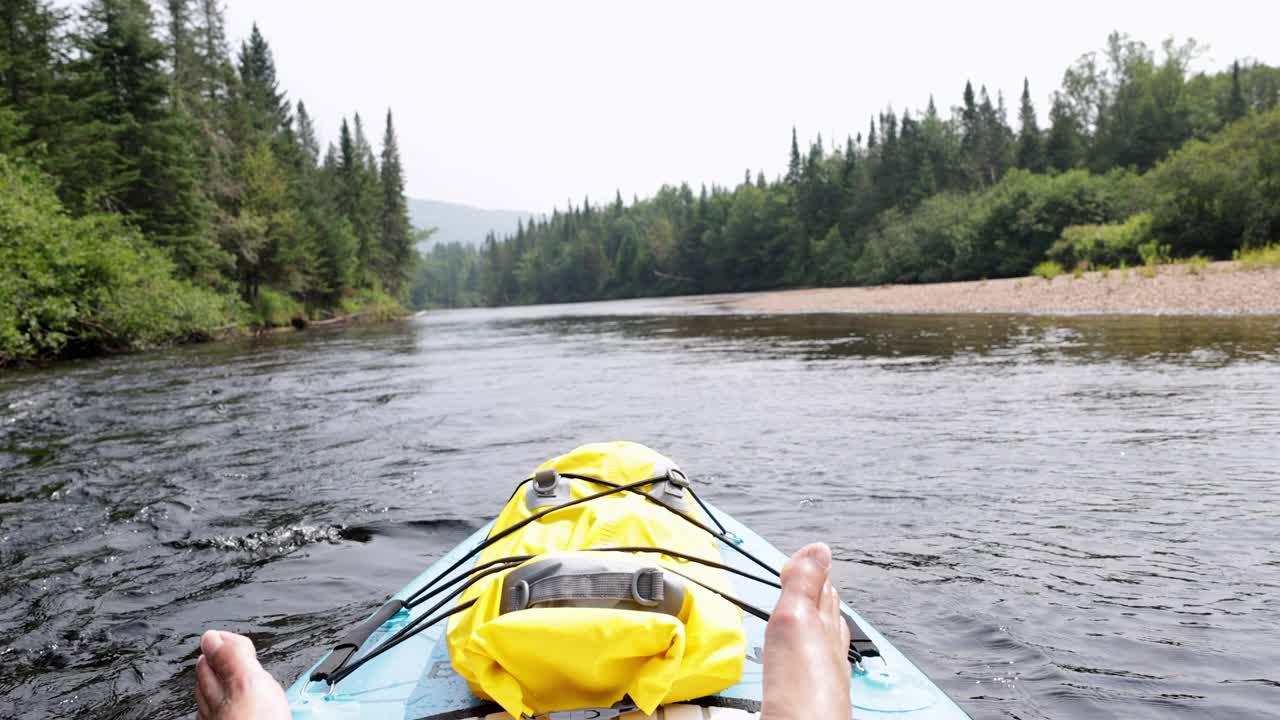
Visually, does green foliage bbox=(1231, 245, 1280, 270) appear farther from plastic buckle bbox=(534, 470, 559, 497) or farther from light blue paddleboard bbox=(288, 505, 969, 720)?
plastic buckle bbox=(534, 470, 559, 497)

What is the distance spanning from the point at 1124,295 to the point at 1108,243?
12661 millimetres

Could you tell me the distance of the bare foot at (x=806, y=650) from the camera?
57.0 inches

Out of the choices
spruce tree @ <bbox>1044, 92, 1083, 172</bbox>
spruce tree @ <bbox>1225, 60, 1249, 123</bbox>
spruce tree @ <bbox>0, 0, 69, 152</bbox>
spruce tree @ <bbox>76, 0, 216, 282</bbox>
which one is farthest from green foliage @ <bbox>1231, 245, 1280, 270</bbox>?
spruce tree @ <bbox>1225, 60, 1249, 123</bbox>

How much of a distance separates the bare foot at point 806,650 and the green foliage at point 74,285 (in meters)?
15.2

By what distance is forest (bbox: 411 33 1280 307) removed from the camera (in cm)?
2680

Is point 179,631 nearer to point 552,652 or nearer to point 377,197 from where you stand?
point 552,652

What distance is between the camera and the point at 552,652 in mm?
1504

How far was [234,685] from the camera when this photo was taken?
5.62ft

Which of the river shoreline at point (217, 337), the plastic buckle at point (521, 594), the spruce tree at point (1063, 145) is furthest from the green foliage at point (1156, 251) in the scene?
the river shoreline at point (217, 337)

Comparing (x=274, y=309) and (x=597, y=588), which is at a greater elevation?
(x=274, y=309)

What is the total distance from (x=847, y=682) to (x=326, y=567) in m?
3.27

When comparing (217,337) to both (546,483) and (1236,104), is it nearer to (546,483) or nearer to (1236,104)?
(546,483)

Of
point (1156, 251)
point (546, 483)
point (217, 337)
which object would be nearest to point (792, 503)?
point (546, 483)

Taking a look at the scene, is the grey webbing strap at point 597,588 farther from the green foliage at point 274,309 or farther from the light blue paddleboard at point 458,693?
the green foliage at point 274,309
